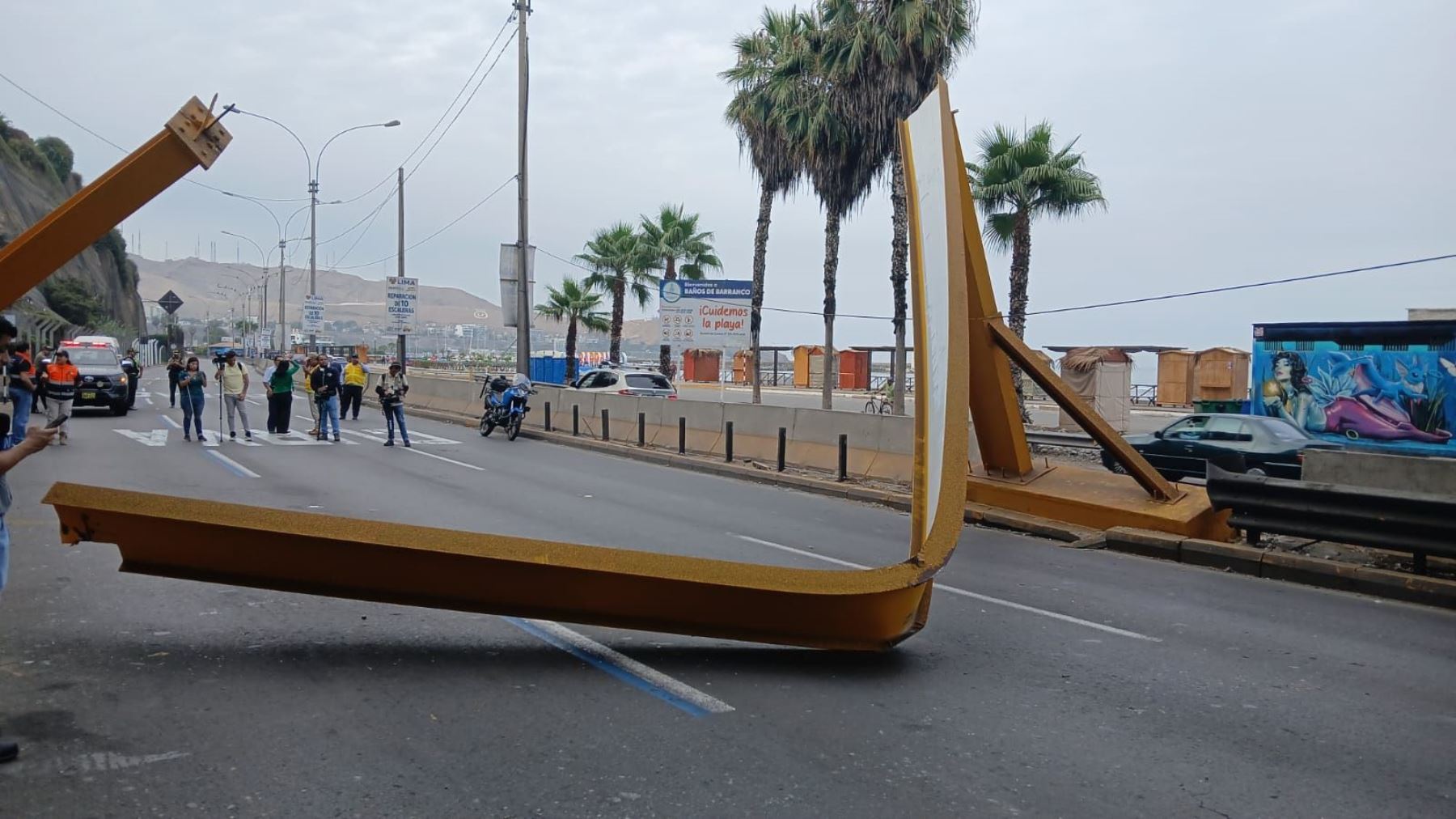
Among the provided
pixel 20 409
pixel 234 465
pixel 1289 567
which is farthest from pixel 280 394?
pixel 1289 567

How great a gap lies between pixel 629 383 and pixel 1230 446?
14440 millimetres

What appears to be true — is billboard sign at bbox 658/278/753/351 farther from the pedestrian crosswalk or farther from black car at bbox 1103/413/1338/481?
black car at bbox 1103/413/1338/481

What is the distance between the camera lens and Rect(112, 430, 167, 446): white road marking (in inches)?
752

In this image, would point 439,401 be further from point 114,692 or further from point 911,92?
point 114,692

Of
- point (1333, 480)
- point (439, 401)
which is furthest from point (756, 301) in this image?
point (1333, 480)

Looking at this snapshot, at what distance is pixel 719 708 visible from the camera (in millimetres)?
5223

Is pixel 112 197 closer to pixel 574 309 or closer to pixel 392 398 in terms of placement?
pixel 392 398

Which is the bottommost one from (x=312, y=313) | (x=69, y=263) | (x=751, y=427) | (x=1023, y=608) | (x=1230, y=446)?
(x=1023, y=608)

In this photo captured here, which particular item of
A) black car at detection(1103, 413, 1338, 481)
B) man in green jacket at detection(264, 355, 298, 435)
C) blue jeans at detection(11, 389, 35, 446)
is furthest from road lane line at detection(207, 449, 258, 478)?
black car at detection(1103, 413, 1338, 481)

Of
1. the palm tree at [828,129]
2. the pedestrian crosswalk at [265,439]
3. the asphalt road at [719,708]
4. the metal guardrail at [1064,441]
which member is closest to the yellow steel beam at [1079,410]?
the asphalt road at [719,708]

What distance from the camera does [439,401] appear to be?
3300 cm

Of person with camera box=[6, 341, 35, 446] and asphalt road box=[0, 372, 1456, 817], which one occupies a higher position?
person with camera box=[6, 341, 35, 446]

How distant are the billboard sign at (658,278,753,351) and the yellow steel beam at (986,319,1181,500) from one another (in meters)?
16.0

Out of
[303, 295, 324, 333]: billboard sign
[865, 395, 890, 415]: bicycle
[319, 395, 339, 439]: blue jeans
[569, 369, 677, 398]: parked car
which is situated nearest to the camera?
[319, 395, 339, 439]: blue jeans
